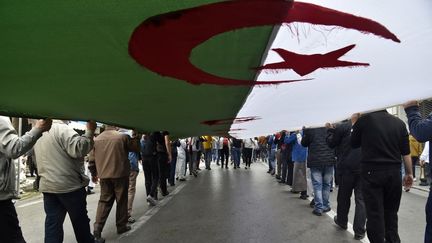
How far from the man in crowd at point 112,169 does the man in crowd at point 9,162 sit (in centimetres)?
245

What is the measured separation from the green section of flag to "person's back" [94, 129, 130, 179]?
2.88 metres

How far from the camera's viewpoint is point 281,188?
1245cm

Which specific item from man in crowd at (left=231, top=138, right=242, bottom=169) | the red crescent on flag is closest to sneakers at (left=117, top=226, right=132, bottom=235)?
the red crescent on flag

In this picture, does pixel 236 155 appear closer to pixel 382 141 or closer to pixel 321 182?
pixel 321 182

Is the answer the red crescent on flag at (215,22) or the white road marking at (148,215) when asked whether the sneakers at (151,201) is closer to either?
the white road marking at (148,215)

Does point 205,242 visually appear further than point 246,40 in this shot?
Yes

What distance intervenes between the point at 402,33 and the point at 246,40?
791 millimetres

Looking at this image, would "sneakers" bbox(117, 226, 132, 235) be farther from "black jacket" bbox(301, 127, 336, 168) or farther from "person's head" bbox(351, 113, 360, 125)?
"person's head" bbox(351, 113, 360, 125)

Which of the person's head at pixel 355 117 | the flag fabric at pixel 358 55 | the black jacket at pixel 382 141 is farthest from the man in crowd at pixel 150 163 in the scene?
the flag fabric at pixel 358 55

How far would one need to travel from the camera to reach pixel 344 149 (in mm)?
6402

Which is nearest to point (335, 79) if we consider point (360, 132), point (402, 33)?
point (402, 33)

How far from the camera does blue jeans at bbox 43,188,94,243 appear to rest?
4.38 metres

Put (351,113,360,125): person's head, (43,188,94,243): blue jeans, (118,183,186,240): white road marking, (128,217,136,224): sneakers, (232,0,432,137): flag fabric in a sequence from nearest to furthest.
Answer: (232,0,432,137): flag fabric < (43,188,94,243): blue jeans < (351,113,360,125): person's head < (118,183,186,240): white road marking < (128,217,136,224): sneakers

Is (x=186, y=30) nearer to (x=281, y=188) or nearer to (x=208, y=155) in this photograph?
(x=281, y=188)
